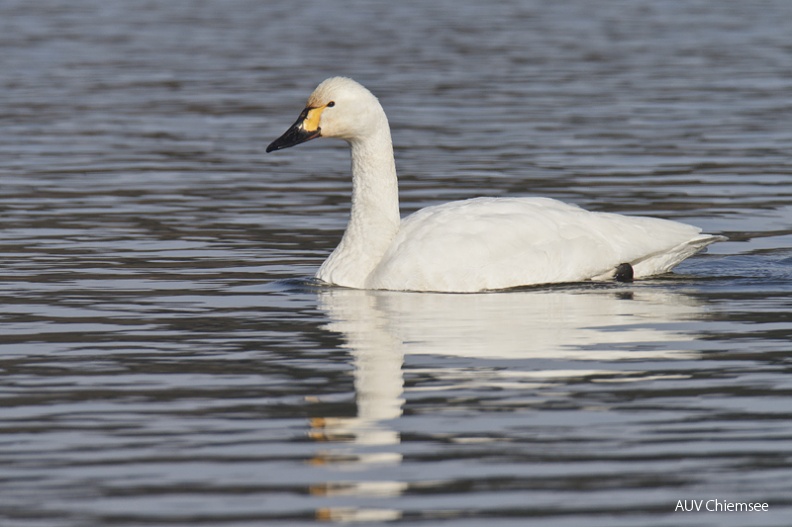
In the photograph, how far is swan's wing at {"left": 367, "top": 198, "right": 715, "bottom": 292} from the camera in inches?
483

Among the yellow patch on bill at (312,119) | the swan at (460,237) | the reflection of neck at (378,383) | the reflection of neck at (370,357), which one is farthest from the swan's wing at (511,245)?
the reflection of neck at (378,383)

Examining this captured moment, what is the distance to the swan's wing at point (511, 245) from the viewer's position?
1227 cm

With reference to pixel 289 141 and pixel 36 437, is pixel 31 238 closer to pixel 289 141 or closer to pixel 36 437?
pixel 289 141

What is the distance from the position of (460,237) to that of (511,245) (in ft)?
1.28

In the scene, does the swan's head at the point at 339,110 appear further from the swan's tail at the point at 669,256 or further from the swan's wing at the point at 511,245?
the swan's tail at the point at 669,256

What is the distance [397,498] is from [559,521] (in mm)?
712

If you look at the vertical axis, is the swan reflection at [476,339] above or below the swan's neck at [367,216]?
below

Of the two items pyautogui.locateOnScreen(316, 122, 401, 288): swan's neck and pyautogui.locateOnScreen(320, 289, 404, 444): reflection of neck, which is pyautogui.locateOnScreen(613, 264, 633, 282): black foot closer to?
pyautogui.locateOnScreen(316, 122, 401, 288): swan's neck

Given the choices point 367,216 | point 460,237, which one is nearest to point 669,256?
point 460,237

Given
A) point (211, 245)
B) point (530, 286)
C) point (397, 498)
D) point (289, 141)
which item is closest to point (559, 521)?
point (397, 498)

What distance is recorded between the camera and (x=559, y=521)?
662 centimetres

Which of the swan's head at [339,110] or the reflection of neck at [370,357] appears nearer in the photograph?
the reflection of neck at [370,357]

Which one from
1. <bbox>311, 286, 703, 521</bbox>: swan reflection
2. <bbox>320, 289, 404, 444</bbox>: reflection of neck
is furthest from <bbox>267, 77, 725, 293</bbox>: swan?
<bbox>320, 289, 404, 444</bbox>: reflection of neck

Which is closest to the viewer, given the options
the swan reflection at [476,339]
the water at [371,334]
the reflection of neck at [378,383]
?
the water at [371,334]
